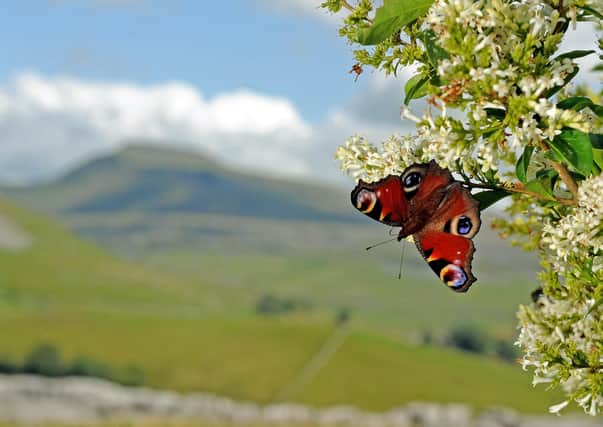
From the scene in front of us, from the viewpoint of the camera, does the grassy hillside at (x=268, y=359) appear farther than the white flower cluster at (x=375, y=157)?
Yes

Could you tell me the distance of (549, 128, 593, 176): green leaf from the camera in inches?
157

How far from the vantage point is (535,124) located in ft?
12.7

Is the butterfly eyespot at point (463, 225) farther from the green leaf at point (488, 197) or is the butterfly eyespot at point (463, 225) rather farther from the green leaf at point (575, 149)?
the green leaf at point (575, 149)

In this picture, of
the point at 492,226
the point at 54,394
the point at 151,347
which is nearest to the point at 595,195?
the point at 492,226

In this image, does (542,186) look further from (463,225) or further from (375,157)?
(375,157)

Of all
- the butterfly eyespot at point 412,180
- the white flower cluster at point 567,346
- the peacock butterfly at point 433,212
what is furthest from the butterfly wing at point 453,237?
the white flower cluster at point 567,346

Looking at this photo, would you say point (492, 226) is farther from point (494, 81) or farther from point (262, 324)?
point (262, 324)

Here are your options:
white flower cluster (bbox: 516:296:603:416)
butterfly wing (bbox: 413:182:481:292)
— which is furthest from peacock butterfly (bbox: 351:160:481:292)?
white flower cluster (bbox: 516:296:603:416)

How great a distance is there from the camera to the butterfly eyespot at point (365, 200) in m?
4.70

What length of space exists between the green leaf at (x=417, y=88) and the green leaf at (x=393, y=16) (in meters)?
0.33

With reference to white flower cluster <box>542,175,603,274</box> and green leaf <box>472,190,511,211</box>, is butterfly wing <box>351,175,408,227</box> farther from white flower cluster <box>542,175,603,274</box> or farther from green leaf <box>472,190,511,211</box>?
white flower cluster <box>542,175,603,274</box>

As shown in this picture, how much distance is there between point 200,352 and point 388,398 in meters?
40.6

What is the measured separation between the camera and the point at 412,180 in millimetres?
4617

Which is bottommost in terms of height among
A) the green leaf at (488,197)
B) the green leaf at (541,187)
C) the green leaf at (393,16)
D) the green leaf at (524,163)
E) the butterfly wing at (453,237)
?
→ the butterfly wing at (453,237)
